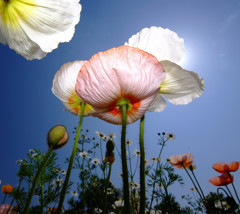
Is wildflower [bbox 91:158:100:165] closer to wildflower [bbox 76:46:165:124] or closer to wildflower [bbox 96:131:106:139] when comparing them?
wildflower [bbox 96:131:106:139]

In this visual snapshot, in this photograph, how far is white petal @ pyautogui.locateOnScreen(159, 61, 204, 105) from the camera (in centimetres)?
39

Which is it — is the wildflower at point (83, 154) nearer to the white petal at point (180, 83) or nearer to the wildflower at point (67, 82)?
the wildflower at point (67, 82)

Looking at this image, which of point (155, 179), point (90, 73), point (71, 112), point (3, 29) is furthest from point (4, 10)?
point (155, 179)

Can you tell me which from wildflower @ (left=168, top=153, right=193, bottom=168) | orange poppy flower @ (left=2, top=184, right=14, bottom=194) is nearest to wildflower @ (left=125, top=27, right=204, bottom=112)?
wildflower @ (left=168, top=153, right=193, bottom=168)

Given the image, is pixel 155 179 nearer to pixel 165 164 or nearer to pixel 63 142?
pixel 165 164

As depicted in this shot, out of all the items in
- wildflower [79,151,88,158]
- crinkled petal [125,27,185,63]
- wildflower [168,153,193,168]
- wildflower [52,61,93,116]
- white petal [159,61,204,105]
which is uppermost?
wildflower [79,151,88,158]

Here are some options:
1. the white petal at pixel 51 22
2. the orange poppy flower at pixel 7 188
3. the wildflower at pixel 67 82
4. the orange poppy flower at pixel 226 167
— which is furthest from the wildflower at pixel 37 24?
the orange poppy flower at pixel 7 188

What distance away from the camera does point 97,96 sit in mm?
342

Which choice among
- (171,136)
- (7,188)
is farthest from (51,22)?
(171,136)

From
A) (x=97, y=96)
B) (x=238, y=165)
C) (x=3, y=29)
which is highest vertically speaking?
(x=238, y=165)

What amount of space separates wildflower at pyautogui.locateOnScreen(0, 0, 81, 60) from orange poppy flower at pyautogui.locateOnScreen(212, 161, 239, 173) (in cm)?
152

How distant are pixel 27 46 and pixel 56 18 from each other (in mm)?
90

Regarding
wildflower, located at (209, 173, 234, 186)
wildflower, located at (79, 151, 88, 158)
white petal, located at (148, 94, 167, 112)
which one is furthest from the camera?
wildflower, located at (79, 151, 88, 158)

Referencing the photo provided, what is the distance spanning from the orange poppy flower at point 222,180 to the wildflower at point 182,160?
0.24 meters
